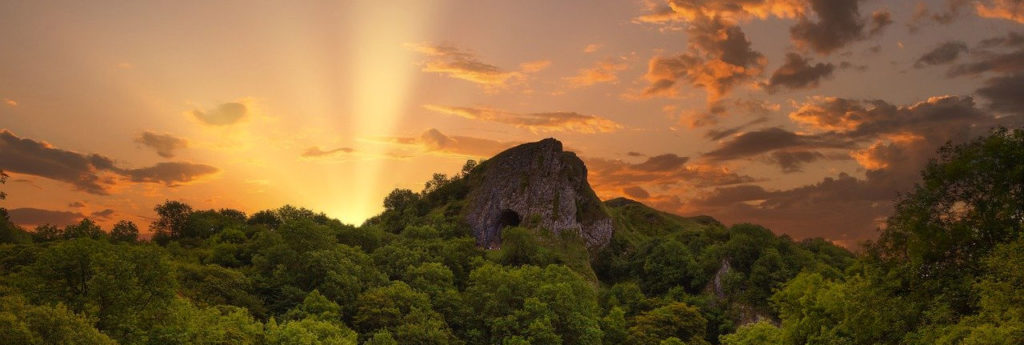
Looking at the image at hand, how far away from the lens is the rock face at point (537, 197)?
169375 millimetres

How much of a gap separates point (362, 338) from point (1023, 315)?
68620mm

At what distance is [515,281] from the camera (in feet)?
340

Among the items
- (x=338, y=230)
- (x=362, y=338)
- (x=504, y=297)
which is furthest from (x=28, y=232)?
(x=504, y=297)

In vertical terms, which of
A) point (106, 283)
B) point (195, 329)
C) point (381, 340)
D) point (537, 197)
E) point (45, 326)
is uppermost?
point (537, 197)

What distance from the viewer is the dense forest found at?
42.8 metres

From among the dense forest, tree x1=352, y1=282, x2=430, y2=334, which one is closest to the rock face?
the dense forest

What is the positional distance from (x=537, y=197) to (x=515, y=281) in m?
69.4

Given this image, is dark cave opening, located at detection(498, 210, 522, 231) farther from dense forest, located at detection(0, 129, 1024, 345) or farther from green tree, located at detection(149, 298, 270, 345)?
green tree, located at detection(149, 298, 270, 345)

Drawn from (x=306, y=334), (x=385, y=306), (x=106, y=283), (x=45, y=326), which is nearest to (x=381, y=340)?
(x=385, y=306)

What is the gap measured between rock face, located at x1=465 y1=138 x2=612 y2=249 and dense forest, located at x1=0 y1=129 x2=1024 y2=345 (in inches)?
175

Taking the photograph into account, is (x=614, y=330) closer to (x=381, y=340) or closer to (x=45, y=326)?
(x=381, y=340)

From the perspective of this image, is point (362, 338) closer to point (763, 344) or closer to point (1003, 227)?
point (763, 344)

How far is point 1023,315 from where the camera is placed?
35.4m

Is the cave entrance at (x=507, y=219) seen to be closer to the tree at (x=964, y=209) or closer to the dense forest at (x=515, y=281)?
the dense forest at (x=515, y=281)
